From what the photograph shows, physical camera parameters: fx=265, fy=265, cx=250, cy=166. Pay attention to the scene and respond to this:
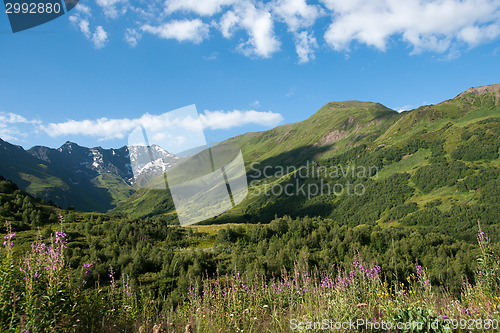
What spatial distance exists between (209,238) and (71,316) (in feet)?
Result: 190

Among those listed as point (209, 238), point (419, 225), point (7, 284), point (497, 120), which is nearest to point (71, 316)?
point (7, 284)

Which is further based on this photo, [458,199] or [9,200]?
[458,199]

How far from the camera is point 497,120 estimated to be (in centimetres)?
19838

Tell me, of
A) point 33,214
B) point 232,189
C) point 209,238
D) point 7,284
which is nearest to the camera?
point 7,284

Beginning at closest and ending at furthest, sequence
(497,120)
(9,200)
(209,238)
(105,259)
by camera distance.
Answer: (105,259)
(9,200)
(209,238)
(497,120)

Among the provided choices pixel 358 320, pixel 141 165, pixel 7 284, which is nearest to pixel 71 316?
pixel 7 284

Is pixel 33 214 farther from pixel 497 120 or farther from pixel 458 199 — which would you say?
pixel 497 120

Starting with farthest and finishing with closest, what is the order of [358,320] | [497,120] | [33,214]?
Result: [497,120] → [33,214] → [358,320]

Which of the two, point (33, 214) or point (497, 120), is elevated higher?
point (497, 120)

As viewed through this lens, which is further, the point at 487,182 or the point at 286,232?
the point at 487,182

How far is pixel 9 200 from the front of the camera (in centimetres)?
5397

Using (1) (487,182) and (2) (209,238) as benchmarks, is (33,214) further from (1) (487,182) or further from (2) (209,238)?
(1) (487,182)

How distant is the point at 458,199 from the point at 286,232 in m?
144

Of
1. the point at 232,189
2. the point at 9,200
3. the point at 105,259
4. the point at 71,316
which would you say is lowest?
the point at 105,259
